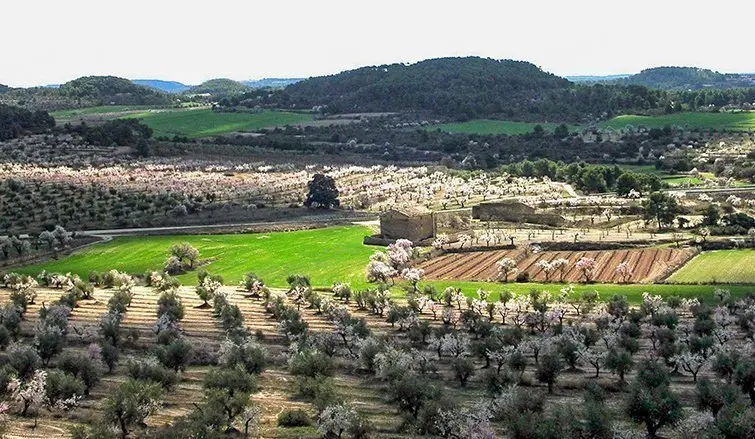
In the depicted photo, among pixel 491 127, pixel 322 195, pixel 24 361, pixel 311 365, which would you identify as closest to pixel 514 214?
pixel 322 195

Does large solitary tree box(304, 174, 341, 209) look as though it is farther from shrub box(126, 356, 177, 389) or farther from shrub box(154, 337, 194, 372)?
shrub box(126, 356, 177, 389)

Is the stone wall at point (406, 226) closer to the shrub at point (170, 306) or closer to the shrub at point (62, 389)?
the shrub at point (170, 306)

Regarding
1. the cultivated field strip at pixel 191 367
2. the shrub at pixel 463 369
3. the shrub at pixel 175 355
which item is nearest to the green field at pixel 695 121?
the cultivated field strip at pixel 191 367

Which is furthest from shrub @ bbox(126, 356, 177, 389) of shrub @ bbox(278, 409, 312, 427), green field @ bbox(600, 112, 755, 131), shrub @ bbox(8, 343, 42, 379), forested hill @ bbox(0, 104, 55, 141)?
green field @ bbox(600, 112, 755, 131)

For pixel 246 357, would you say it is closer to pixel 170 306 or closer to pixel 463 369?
pixel 463 369

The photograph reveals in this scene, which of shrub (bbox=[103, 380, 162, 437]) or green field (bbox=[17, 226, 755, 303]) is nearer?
shrub (bbox=[103, 380, 162, 437])

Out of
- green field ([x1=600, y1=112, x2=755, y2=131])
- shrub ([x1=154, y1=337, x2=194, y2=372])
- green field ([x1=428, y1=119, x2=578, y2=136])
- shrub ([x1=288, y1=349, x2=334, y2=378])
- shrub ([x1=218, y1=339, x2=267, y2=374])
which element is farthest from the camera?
green field ([x1=428, y1=119, x2=578, y2=136])

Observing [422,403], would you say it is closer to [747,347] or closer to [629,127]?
[747,347]
